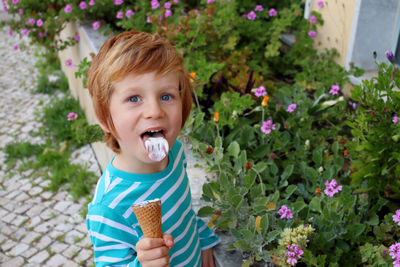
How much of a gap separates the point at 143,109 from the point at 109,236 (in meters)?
0.44

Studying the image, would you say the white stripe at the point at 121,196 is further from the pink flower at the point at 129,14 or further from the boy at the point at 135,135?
the pink flower at the point at 129,14

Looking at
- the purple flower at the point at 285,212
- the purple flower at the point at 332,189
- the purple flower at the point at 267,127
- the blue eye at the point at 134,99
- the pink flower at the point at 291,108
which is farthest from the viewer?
the pink flower at the point at 291,108

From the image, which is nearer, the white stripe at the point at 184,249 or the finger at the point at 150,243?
the finger at the point at 150,243

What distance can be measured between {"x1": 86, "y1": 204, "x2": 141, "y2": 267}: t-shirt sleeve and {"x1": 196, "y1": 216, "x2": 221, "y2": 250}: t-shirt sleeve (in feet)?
1.73

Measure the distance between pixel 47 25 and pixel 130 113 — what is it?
3.60 metres

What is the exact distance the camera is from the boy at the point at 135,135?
126cm

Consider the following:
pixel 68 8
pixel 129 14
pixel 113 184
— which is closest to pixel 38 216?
pixel 129 14

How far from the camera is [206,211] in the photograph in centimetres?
184

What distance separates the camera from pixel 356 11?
2930mm

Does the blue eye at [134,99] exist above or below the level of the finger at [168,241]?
above

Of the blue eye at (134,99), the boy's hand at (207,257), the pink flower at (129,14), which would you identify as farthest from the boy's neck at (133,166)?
the pink flower at (129,14)

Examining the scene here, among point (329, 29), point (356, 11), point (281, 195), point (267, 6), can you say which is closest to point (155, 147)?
point (281, 195)

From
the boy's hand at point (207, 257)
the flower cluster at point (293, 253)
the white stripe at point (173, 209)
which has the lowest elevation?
the boy's hand at point (207, 257)

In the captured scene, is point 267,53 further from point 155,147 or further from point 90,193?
point 155,147
